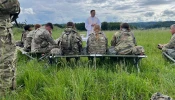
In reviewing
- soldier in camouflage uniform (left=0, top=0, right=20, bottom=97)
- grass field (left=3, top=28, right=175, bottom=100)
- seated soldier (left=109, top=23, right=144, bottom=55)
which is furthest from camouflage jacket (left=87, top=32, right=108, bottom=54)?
soldier in camouflage uniform (left=0, top=0, right=20, bottom=97)

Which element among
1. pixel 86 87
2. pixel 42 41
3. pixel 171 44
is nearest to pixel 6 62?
pixel 86 87

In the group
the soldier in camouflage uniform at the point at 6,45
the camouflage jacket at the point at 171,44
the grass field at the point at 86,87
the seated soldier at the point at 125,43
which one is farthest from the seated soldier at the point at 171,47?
the soldier in camouflage uniform at the point at 6,45

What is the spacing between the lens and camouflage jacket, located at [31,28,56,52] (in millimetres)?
7965

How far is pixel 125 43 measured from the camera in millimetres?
6836

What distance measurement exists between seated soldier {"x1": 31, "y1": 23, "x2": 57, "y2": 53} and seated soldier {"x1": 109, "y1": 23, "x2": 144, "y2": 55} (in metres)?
2.09

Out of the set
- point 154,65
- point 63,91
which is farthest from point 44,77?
point 154,65

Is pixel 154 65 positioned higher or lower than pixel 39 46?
lower

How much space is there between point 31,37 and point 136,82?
5.73 m

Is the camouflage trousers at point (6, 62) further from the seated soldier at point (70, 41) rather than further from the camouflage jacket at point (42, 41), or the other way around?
the camouflage jacket at point (42, 41)

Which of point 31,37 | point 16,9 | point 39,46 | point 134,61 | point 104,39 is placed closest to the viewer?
point 16,9

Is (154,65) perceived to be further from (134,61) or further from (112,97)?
(112,97)

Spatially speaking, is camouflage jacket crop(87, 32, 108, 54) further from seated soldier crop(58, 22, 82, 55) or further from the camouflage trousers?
the camouflage trousers

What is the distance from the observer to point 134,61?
650 centimetres

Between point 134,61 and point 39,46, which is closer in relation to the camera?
point 134,61
